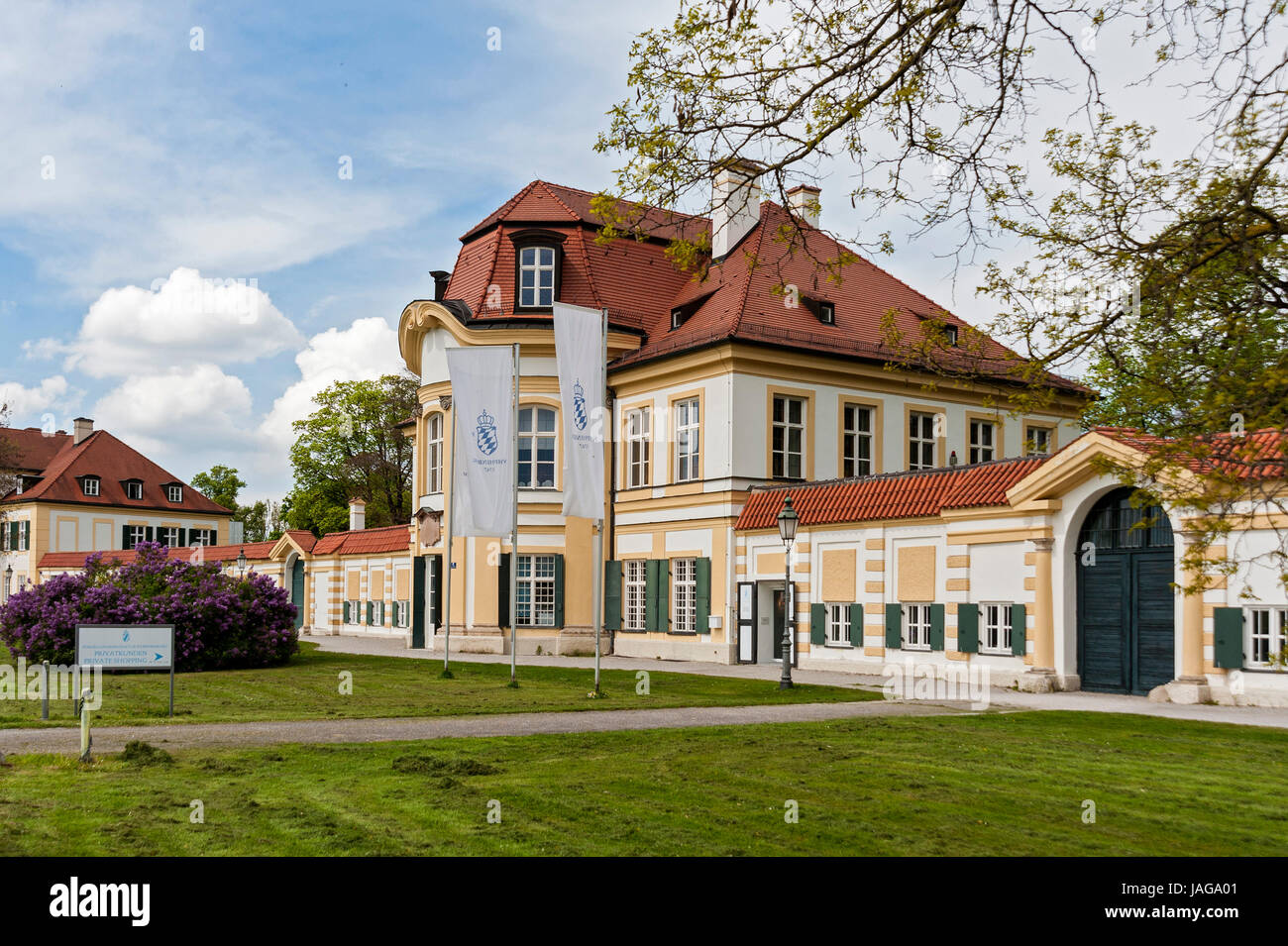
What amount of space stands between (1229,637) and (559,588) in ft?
63.7

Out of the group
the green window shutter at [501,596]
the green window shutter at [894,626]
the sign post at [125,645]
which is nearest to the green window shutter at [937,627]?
the green window shutter at [894,626]

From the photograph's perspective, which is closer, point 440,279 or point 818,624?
point 818,624

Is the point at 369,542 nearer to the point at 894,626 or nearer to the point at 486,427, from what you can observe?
the point at 486,427

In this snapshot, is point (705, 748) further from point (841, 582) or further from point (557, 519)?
point (557, 519)

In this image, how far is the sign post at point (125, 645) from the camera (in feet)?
54.2

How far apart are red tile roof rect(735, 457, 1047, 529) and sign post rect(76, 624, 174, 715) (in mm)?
14602


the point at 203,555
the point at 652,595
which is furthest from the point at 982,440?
the point at 203,555

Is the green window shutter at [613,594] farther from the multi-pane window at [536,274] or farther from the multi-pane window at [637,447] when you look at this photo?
the multi-pane window at [536,274]

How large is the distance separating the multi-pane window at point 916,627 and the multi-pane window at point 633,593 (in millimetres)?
9964

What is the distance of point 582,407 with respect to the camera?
73.0ft

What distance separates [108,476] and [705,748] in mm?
74705

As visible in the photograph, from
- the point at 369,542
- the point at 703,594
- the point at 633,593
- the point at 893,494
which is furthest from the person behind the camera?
the point at 369,542

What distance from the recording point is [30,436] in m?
85.9

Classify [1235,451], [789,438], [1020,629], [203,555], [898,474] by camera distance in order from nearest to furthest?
[1235,451], [1020,629], [898,474], [789,438], [203,555]
